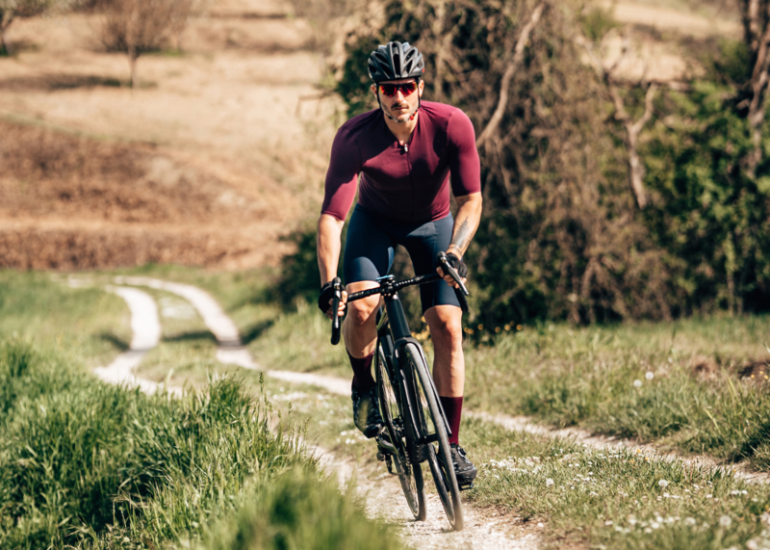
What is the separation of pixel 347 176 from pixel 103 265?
972 inches

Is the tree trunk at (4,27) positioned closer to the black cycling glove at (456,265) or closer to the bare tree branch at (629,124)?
the bare tree branch at (629,124)

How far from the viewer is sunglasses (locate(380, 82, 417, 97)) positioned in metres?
3.38

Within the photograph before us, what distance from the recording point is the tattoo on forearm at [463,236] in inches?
130

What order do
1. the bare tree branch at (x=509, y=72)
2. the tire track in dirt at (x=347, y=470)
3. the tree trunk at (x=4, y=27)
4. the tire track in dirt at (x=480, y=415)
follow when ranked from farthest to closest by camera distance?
the tree trunk at (x=4, y=27) < the bare tree branch at (x=509, y=72) < the tire track in dirt at (x=480, y=415) < the tire track in dirt at (x=347, y=470)

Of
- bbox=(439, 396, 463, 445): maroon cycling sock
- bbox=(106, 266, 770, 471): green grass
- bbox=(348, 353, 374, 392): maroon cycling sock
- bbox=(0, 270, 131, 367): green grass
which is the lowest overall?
bbox=(0, 270, 131, 367): green grass

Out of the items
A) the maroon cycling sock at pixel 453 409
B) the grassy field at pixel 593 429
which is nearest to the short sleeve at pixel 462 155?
the maroon cycling sock at pixel 453 409

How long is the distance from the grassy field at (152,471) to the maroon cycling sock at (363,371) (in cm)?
46

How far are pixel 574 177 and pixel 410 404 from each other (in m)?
5.89

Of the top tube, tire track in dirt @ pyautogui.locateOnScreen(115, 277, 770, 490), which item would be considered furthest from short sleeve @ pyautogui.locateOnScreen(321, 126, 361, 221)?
tire track in dirt @ pyautogui.locateOnScreen(115, 277, 770, 490)

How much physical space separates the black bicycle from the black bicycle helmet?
3.26 ft

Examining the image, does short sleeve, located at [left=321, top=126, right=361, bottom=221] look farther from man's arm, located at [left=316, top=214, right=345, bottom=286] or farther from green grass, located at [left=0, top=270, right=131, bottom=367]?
green grass, located at [left=0, top=270, right=131, bottom=367]

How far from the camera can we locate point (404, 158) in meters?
3.50

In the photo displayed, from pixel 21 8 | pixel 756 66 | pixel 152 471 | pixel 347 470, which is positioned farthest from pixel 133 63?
pixel 347 470

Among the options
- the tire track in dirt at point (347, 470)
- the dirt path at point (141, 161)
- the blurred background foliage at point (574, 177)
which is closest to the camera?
the tire track in dirt at point (347, 470)
